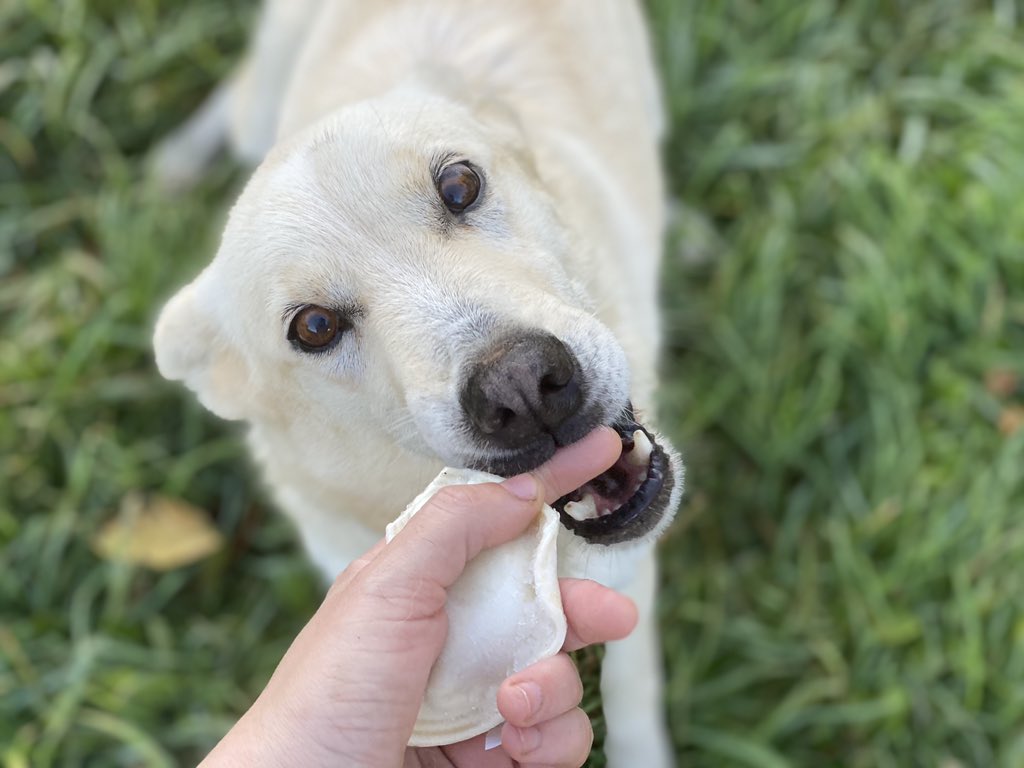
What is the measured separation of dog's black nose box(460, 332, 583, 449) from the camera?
1.77m

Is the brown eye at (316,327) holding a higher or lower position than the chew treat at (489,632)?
higher

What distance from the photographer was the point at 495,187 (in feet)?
7.22

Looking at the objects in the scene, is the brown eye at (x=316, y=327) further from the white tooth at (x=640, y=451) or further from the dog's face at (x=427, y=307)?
the white tooth at (x=640, y=451)

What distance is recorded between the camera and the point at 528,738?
180cm

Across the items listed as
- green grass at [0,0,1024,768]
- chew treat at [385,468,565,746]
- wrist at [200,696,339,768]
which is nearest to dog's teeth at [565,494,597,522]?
chew treat at [385,468,565,746]

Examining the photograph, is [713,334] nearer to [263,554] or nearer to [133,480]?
[263,554]

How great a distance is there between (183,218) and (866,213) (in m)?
2.98

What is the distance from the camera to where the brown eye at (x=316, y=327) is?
81.1 inches

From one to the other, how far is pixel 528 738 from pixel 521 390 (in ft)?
2.25

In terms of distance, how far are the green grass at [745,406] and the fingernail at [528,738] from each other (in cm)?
137

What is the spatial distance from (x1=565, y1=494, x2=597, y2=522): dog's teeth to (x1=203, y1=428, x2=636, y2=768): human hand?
0.26 meters

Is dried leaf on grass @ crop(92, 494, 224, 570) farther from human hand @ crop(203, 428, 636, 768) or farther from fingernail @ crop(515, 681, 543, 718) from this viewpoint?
fingernail @ crop(515, 681, 543, 718)

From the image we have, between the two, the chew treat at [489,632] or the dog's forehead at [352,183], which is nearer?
the chew treat at [489,632]

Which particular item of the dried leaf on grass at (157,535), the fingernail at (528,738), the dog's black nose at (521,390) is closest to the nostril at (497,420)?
the dog's black nose at (521,390)
